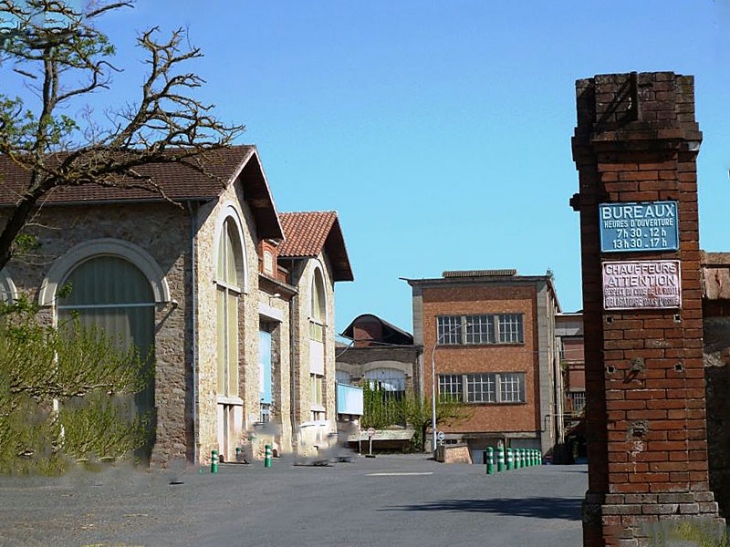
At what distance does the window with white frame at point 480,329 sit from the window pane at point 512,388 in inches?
73.4

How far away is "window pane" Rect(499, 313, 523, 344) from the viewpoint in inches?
2596

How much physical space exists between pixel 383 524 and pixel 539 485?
10.3m

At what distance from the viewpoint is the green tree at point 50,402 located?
647 inches

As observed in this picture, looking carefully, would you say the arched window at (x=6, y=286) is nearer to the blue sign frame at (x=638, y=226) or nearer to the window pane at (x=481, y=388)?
the blue sign frame at (x=638, y=226)

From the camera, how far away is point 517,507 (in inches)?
800

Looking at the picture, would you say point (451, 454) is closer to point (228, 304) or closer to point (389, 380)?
point (228, 304)

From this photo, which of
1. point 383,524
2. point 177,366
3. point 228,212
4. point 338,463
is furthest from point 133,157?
point 338,463

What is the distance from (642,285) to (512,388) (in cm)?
5638

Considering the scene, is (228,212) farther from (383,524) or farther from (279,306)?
(383,524)

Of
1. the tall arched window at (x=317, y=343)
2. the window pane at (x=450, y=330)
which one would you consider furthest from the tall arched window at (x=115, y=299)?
the window pane at (x=450, y=330)

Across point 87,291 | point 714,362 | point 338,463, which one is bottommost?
point 338,463

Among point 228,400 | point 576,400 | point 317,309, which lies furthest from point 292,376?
point 576,400

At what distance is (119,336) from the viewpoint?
34.1 meters

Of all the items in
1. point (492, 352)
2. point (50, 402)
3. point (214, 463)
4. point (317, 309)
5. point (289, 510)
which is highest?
point (317, 309)
